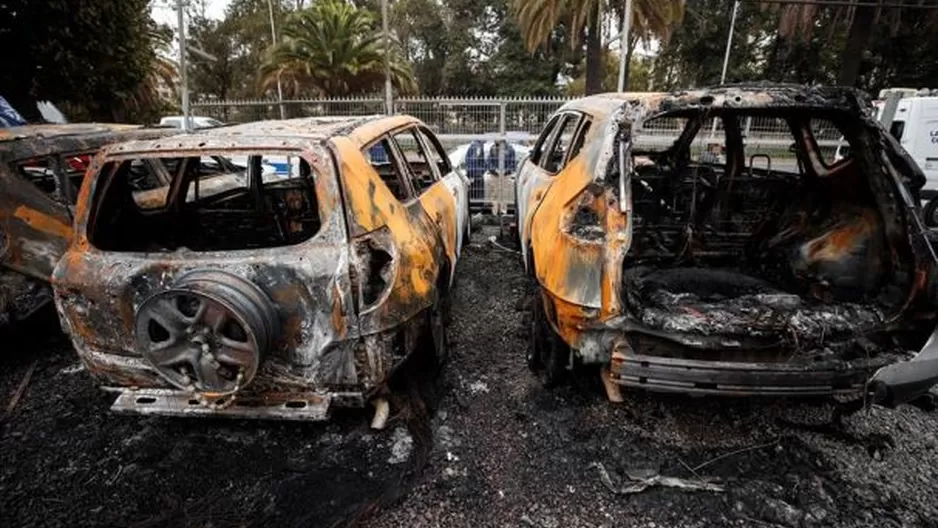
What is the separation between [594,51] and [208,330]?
18376mm

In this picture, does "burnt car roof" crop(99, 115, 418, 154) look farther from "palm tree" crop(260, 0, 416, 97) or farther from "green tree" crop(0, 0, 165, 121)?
"palm tree" crop(260, 0, 416, 97)

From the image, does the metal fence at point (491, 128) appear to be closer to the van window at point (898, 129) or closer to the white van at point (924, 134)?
the van window at point (898, 129)

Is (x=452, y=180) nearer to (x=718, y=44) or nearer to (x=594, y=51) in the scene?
(x=594, y=51)

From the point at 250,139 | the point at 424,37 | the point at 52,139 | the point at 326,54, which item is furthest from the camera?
the point at 424,37

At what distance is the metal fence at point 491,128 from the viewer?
7.90 m

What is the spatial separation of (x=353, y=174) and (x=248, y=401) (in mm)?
1270

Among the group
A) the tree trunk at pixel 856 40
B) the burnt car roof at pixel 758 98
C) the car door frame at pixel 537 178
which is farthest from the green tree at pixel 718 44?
the burnt car roof at pixel 758 98

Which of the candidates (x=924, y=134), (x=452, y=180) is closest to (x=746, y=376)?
(x=452, y=180)

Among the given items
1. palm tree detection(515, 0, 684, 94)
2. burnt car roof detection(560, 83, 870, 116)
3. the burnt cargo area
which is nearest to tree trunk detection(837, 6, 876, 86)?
palm tree detection(515, 0, 684, 94)

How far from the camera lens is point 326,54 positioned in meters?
21.0

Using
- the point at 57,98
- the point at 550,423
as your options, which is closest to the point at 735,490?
the point at 550,423

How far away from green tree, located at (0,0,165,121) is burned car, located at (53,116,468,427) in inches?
361

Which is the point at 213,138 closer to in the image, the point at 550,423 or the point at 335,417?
the point at 335,417

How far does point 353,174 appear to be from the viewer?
8.52 ft
